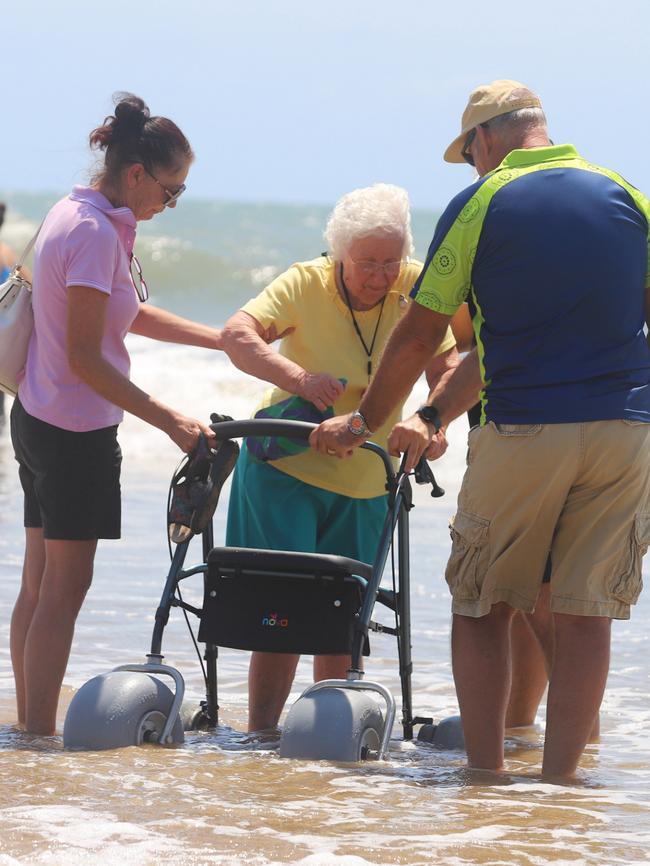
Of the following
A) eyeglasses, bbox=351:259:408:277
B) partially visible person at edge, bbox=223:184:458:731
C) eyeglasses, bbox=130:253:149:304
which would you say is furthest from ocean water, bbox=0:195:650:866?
eyeglasses, bbox=351:259:408:277

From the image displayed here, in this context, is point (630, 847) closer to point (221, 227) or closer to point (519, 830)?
point (519, 830)

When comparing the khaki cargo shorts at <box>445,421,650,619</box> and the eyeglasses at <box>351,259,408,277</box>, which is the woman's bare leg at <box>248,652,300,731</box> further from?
the eyeglasses at <box>351,259,408,277</box>

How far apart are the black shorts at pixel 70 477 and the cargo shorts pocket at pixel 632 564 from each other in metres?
1.51

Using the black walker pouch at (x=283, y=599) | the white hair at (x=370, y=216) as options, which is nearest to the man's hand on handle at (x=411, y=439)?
the black walker pouch at (x=283, y=599)

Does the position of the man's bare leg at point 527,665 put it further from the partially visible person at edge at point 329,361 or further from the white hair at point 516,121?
the white hair at point 516,121

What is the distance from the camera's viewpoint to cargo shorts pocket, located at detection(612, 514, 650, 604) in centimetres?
369

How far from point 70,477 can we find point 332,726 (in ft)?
3.49

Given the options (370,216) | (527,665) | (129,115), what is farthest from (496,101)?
(527,665)

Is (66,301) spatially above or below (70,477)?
above

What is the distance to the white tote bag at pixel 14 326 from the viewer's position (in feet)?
13.5

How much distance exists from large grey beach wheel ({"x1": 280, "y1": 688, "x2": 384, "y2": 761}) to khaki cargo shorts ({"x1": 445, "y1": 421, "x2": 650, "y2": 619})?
0.41 metres

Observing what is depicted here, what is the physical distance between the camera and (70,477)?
4.11 metres

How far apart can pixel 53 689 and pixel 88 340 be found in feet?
3.50

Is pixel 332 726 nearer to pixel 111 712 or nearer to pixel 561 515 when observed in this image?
pixel 111 712
